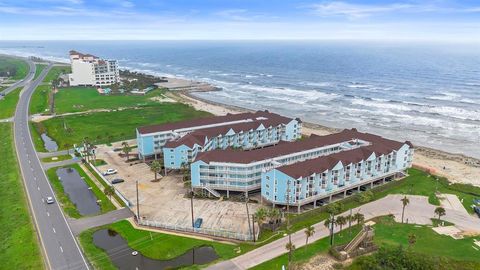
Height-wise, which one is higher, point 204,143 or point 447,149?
point 204,143

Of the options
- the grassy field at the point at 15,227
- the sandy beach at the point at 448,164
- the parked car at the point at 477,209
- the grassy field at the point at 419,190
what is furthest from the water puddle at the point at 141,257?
the sandy beach at the point at 448,164

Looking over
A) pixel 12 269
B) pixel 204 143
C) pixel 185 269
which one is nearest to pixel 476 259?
pixel 185 269

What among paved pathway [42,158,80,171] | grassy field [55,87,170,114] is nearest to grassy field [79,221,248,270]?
paved pathway [42,158,80,171]

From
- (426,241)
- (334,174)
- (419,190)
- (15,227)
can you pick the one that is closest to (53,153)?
(15,227)

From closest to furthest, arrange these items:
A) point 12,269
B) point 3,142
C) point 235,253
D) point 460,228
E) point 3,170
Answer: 1. point 12,269
2. point 235,253
3. point 460,228
4. point 3,170
5. point 3,142

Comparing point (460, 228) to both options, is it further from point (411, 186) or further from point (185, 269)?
point (185, 269)

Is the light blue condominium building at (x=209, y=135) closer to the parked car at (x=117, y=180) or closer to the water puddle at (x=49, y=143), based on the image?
the parked car at (x=117, y=180)

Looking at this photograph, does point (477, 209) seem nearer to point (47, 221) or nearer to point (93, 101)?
point (47, 221)

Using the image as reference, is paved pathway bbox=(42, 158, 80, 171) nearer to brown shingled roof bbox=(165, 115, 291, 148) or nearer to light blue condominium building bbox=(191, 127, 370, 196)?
brown shingled roof bbox=(165, 115, 291, 148)

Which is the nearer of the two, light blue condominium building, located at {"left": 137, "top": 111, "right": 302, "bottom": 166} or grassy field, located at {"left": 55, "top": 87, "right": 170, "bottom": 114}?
light blue condominium building, located at {"left": 137, "top": 111, "right": 302, "bottom": 166}
